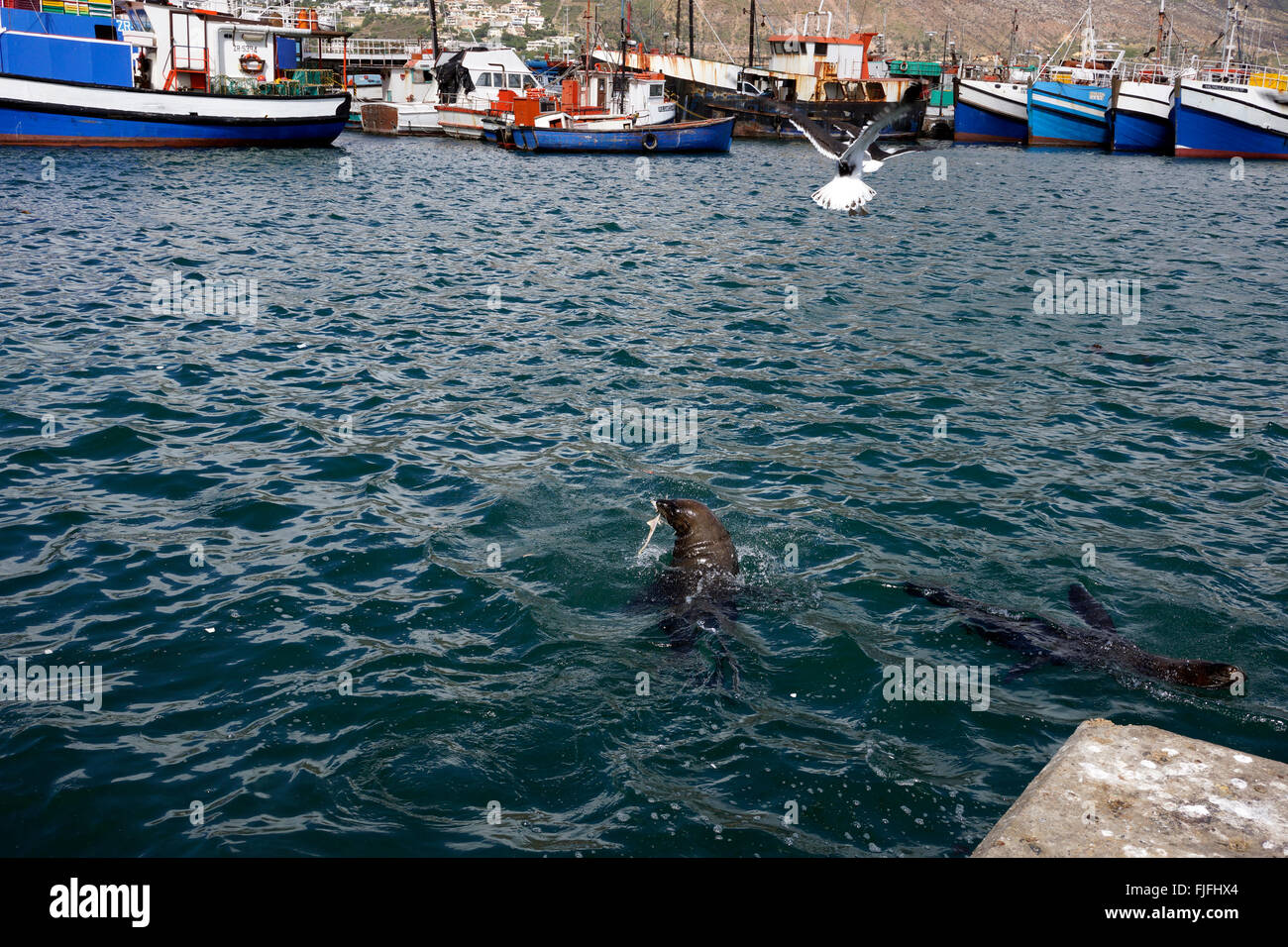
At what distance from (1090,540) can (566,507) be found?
4.72m

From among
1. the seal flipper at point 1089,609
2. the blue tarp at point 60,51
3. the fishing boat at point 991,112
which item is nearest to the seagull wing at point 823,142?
the seal flipper at point 1089,609

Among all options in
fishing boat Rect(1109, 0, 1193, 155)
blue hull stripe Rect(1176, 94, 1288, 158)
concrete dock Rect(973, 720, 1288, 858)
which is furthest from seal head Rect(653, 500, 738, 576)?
fishing boat Rect(1109, 0, 1193, 155)

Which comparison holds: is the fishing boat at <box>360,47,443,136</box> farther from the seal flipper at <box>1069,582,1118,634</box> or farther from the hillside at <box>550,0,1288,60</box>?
the hillside at <box>550,0,1288,60</box>

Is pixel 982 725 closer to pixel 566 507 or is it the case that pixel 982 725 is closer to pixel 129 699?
pixel 566 507

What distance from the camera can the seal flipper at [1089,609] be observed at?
7133mm

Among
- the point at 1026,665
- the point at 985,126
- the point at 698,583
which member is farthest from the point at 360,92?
the point at 1026,665

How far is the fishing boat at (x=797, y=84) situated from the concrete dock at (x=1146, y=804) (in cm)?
5955

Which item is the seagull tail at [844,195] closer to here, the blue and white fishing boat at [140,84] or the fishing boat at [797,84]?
the blue and white fishing boat at [140,84]

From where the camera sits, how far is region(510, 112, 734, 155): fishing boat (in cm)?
4900

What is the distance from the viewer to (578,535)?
28.1ft

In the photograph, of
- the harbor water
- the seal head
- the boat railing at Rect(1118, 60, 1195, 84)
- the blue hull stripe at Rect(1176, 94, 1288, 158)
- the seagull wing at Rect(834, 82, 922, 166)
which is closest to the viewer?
the harbor water

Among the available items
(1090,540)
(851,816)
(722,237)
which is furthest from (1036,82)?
(851,816)

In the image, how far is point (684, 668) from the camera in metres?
6.54

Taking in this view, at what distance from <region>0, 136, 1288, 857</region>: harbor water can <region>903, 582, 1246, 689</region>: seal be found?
142mm
